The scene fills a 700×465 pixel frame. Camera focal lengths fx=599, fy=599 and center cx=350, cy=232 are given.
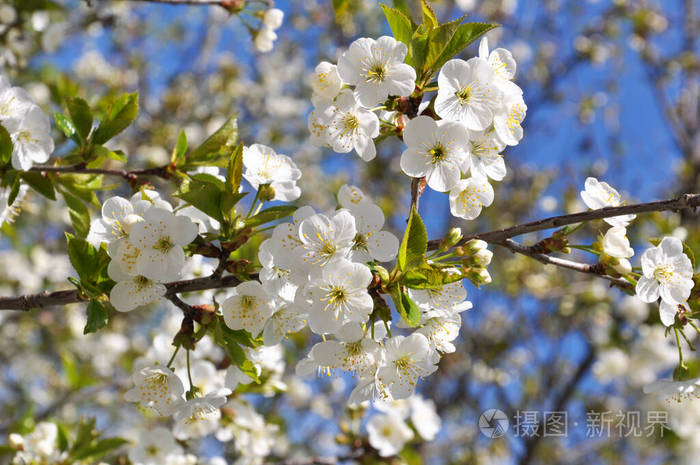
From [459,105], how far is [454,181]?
0.60 ft

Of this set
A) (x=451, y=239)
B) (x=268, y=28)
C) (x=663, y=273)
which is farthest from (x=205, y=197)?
(x=268, y=28)

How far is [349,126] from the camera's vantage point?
151cm

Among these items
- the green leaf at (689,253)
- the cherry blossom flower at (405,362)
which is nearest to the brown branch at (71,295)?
the cherry blossom flower at (405,362)

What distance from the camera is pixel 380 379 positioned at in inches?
56.4

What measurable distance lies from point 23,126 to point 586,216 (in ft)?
4.78

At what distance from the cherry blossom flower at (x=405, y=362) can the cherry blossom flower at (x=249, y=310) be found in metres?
0.30

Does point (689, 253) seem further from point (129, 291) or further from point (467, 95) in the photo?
point (129, 291)

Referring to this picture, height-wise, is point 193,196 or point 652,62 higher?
point 193,196

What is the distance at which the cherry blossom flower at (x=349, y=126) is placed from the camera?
1.48m

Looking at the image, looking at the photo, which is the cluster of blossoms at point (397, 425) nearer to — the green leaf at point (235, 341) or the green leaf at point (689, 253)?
the green leaf at point (235, 341)

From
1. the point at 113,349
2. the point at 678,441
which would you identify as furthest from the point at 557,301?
the point at 113,349

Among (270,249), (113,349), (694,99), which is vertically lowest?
(113,349)

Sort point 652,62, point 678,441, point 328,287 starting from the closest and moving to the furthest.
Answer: point 328,287
point 678,441
point 652,62

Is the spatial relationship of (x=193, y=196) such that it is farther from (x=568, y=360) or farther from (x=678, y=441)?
(x=568, y=360)
